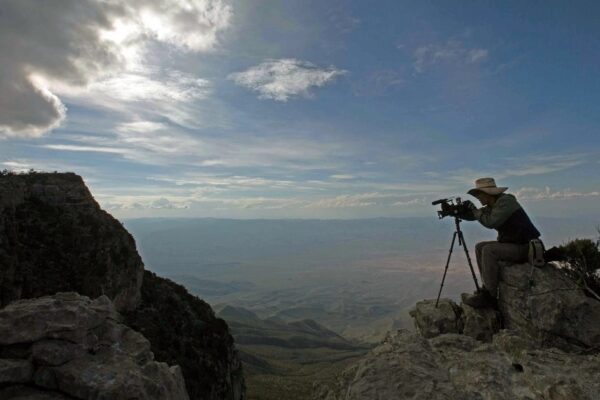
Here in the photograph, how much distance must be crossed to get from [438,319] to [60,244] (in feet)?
150

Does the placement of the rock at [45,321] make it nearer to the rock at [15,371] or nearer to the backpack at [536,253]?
the rock at [15,371]

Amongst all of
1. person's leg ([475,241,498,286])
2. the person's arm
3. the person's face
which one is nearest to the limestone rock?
person's leg ([475,241,498,286])

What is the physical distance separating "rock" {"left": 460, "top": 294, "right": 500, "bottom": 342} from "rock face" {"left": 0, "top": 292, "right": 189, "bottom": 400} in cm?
1004

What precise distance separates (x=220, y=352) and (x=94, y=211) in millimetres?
29527

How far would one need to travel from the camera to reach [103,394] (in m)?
7.61

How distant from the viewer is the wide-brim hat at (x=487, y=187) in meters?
13.1

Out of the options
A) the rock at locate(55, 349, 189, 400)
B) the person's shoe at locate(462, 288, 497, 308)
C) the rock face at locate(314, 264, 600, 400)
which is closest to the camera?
the rock at locate(55, 349, 189, 400)

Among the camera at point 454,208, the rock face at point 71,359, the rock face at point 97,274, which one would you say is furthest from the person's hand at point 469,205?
the rock face at point 97,274

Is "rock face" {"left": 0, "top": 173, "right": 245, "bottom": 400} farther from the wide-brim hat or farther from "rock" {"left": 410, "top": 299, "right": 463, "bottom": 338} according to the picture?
the wide-brim hat

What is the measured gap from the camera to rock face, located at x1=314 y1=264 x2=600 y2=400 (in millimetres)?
8055

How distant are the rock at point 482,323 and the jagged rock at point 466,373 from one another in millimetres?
2378

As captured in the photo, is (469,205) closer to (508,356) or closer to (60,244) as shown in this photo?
(508,356)

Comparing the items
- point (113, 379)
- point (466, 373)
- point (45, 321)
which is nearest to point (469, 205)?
point (466, 373)

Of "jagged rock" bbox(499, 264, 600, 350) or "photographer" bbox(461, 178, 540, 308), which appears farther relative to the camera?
"photographer" bbox(461, 178, 540, 308)
